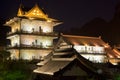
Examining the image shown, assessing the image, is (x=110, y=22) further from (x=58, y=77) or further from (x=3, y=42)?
(x=58, y=77)

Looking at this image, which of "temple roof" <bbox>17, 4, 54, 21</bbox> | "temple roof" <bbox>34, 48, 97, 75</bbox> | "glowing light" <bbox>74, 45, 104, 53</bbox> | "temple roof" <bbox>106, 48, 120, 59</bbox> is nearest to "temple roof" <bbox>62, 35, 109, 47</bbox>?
"glowing light" <bbox>74, 45, 104, 53</bbox>

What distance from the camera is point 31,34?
4169 centimetres

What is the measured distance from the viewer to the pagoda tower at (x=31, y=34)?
1618 inches

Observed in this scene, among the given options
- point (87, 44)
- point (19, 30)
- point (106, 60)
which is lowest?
point (106, 60)

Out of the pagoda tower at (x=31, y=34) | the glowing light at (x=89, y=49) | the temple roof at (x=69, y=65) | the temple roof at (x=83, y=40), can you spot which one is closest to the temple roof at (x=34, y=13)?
the pagoda tower at (x=31, y=34)

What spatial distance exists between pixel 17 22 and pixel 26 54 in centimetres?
592

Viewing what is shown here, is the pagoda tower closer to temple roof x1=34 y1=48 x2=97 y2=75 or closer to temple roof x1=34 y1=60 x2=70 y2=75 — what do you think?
temple roof x1=34 y1=60 x2=70 y2=75

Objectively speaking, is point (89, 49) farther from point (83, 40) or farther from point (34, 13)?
point (34, 13)

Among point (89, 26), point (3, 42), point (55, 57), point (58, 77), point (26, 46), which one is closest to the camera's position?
point (58, 77)

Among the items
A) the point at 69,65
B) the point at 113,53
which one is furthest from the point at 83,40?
the point at 69,65

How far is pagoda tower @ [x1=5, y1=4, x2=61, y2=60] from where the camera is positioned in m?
41.1

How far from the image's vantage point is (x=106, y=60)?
46.4 metres

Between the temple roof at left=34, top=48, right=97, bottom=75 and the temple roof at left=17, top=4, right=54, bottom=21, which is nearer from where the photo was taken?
the temple roof at left=34, top=48, right=97, bottom=75

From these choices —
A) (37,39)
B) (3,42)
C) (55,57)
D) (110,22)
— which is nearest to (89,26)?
(110,22)
